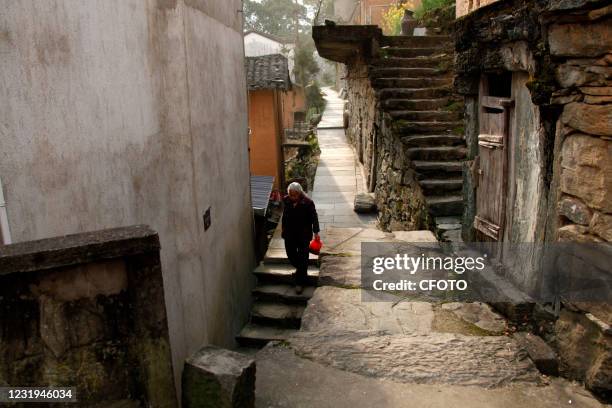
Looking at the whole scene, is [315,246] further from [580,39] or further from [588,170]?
[580,39]

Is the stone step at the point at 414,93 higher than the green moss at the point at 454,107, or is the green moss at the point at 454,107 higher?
the stone step at the point at 414,93

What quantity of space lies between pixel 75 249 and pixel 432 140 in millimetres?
7744

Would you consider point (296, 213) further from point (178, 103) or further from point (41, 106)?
point (41, 106)

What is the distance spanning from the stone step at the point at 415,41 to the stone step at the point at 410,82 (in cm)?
151

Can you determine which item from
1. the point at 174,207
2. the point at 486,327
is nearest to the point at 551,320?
the point at 486,327

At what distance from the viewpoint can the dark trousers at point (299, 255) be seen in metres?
7.08

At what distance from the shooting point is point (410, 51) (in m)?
11.6

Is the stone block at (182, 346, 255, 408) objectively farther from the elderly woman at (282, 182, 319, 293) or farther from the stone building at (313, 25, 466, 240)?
the stone building at (313, 25, 466, 240)

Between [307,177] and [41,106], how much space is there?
44.2 feet

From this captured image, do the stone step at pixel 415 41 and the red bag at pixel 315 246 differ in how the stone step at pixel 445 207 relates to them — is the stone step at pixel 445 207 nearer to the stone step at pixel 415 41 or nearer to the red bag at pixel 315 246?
the red bag at pixel 315 246

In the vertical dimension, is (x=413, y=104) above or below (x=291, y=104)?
below

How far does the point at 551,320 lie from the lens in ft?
14.5

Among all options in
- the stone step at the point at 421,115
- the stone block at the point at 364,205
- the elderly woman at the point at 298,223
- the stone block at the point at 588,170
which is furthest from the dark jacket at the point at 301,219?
the stone block at the point at 364,205

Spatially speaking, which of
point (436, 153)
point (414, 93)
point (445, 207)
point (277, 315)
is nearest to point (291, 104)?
point (414, 93)
